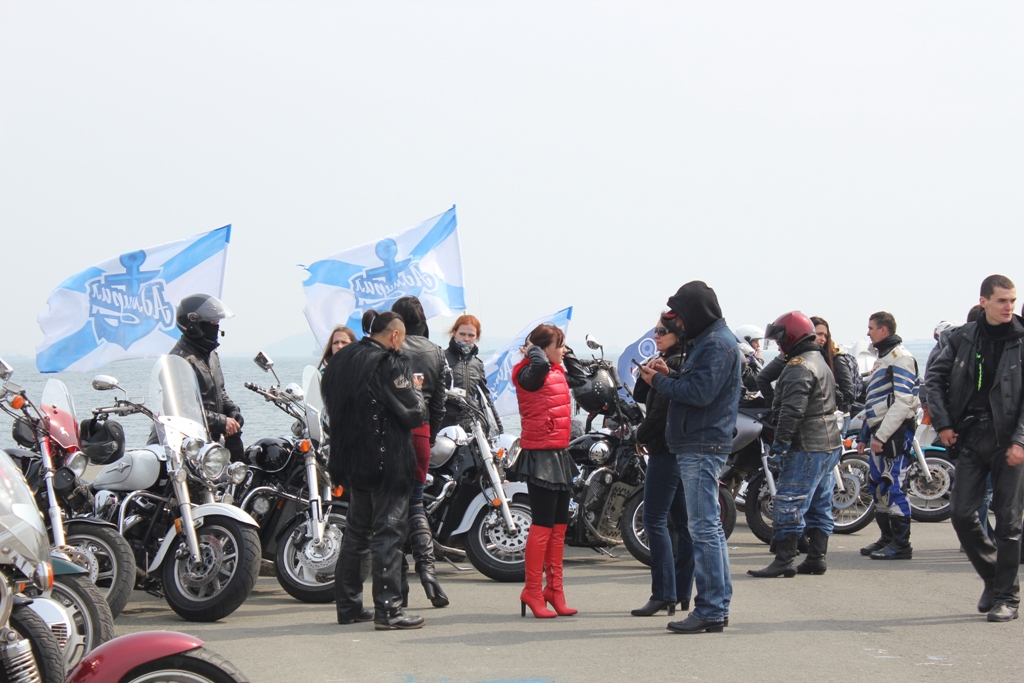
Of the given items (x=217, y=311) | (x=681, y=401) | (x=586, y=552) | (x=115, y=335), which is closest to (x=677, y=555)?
(x=681, y=401)

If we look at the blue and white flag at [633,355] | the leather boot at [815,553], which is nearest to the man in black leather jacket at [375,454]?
the leather boot at [815,553]

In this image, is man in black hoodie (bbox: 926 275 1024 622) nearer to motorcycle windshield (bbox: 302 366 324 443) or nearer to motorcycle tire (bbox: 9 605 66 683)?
motorcycle windshield (bbox: 302 366 324 443)

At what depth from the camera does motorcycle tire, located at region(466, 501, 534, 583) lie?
820 cm

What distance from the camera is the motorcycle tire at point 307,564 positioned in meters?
7.38

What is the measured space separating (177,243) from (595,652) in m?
6.72

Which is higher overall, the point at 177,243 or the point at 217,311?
the point at 177,243

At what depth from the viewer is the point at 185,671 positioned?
3.63 m

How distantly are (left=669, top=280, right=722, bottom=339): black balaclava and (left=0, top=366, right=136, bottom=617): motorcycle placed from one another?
3.46 m

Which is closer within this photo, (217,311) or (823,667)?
(823,667)

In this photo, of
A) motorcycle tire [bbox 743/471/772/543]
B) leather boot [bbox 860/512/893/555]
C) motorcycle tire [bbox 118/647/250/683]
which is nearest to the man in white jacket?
leather boot [bbox 860/512/893/555]

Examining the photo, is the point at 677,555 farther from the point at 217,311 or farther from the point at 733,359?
the point at 217,311

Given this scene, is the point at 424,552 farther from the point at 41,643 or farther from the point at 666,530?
the point at 41,643

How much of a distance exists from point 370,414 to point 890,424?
4912 millimetres

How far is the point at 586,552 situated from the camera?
33.2 feet
